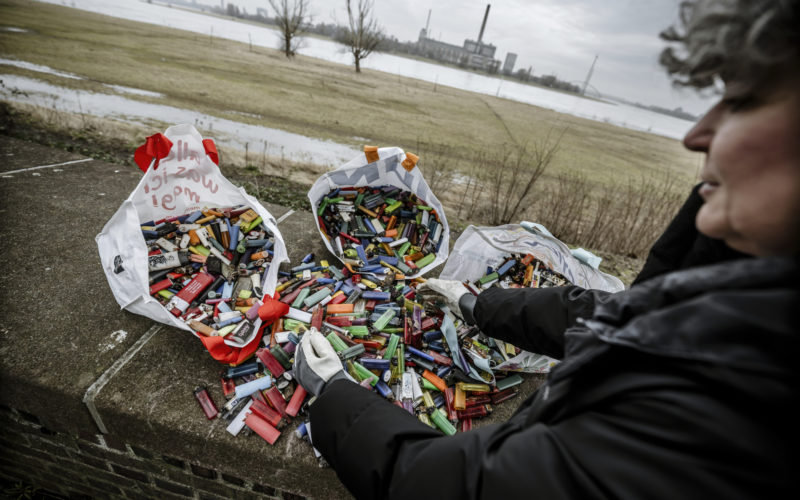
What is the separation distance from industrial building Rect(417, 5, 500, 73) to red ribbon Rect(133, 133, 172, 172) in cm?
9954

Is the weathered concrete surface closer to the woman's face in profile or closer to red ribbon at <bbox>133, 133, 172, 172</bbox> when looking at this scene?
red ribbon at <bbox>133, 133, 172, 172</bbox>

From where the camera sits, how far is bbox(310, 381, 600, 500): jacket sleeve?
0.80 m

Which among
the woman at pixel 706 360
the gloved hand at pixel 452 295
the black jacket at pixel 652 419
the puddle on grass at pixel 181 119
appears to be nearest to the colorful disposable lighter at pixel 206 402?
the black jacket at pixel 652 419

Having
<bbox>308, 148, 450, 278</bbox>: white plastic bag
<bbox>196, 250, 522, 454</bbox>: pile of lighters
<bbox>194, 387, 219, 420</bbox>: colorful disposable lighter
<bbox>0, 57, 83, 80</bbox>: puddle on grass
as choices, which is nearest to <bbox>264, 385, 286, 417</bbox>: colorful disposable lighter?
<bbox>196, 250, 522, 454</bbox>: pile of lighters

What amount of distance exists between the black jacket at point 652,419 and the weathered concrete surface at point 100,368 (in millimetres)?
625

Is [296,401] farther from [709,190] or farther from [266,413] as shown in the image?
[709,190]

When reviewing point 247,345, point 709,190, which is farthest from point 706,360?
Answer: point 247,345

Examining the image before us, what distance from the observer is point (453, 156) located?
11.5 metres

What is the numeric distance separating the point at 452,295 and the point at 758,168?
175 cm

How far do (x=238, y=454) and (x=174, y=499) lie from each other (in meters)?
0.73

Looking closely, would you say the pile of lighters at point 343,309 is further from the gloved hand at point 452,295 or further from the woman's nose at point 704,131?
the woman's nose at point 704,131

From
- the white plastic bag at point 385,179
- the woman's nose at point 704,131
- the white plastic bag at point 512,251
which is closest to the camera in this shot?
the woman's nose at point 704,131

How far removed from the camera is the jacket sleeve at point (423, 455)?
80 cm

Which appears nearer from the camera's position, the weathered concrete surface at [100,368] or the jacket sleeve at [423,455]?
the jacket sleeve at [423,455]
